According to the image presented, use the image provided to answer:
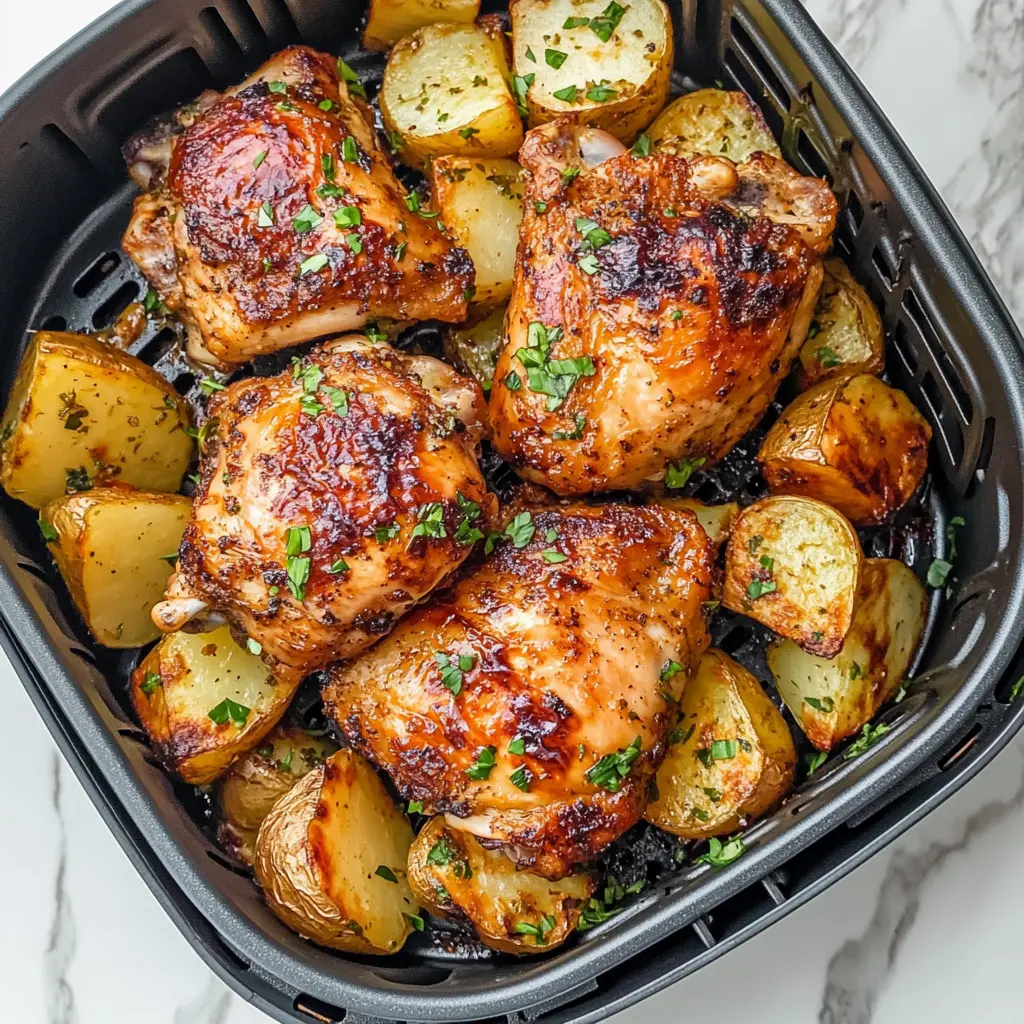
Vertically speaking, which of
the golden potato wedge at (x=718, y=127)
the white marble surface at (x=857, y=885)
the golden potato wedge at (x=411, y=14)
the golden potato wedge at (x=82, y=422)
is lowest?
the white marble surface at (x=857, y=885)

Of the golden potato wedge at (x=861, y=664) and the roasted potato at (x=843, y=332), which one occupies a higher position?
the roasted potato at (x=843, y=332)

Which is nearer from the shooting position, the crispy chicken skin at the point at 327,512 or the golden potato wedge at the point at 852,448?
the crispy chicken skin at the point at 327,512

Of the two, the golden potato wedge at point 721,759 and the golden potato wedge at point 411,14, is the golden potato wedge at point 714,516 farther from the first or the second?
the golden potato wedge at point 411,14

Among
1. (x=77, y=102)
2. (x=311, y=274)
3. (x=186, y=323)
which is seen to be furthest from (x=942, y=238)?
(x=77, y=102)

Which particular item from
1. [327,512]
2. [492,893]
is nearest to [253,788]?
[492,893]

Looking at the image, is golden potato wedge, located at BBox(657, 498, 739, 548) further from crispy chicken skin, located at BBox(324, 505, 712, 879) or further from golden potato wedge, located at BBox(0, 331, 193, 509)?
golden potato wedge, located at BBox(0, 331, 193, 509)

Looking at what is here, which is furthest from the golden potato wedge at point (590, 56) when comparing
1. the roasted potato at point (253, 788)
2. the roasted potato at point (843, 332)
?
the roasted potato at point (253, 788)
